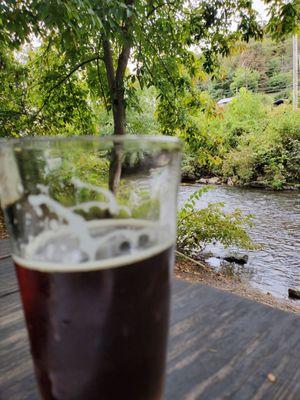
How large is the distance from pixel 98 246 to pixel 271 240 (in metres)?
5.82

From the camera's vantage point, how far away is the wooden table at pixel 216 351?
473mm

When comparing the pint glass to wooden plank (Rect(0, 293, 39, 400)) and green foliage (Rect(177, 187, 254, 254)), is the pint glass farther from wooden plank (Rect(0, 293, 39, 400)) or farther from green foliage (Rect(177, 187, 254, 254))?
green foliage (Rect(177, 187, 254, 254))

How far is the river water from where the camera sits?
4258 mm

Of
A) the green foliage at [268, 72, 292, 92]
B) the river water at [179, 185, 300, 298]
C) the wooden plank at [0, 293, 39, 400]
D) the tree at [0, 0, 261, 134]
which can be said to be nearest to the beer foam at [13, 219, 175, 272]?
the wooden plank at [0, 293, 39, 400]

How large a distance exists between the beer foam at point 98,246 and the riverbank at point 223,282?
2.91 m

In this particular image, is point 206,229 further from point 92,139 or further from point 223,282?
point 92,139

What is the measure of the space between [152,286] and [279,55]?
31184mm

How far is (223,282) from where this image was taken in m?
3.77

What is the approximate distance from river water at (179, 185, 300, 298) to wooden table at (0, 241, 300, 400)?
3.49m

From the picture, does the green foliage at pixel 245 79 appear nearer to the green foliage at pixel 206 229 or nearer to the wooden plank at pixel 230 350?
the green foliage at pixel 206 229

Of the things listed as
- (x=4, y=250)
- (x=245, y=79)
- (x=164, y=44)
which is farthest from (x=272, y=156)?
(x=245, y=79)

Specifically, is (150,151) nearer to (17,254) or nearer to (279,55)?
(17,254)

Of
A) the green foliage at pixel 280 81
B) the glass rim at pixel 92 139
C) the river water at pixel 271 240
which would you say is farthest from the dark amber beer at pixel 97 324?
the green foliage at pixel 280 81

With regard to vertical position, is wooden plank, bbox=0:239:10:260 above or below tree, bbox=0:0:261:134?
below
